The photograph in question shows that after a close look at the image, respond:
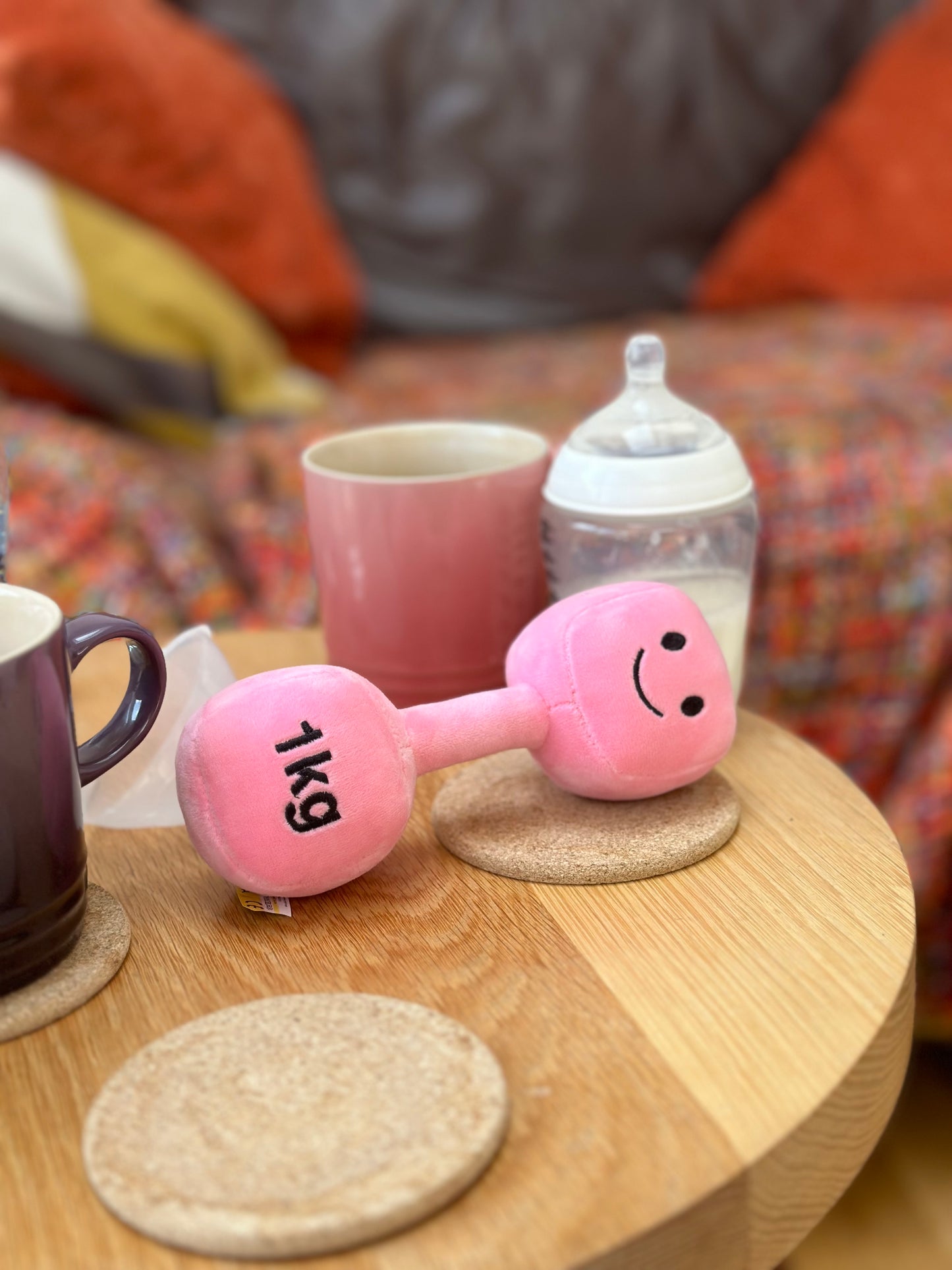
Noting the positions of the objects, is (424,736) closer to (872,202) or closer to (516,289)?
(516,289)

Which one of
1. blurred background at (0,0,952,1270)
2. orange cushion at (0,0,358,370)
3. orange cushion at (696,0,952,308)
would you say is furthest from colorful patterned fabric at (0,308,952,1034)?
orange cushion at (696,0,952,308)

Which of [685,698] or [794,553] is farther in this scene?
[794,553]

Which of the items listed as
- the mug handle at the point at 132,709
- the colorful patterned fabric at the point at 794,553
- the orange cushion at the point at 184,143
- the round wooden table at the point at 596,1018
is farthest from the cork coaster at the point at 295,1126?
the orange cushion at the point at 184,143

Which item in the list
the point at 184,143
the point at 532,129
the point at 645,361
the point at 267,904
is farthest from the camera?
the point at 532,129

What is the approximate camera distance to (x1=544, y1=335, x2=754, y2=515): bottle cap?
548 mm

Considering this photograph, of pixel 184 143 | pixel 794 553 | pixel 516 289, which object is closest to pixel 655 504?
pixel 794 553

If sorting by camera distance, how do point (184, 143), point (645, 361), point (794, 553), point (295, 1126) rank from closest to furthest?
point (295, 1126) < point (645, 361) < point (794, 553) < point (184, 143)

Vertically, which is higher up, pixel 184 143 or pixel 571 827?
pixel 184 143

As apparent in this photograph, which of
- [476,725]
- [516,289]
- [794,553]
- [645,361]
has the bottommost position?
[794,553]

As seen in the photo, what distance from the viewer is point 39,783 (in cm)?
41

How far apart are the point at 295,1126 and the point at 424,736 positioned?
0.54ft

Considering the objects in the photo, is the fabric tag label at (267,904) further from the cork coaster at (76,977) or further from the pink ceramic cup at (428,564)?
the pink ceramic cup at (428,564)

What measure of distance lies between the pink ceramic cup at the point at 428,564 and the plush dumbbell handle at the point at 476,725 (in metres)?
0.11

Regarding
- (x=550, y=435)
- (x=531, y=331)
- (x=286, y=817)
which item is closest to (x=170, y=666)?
(x=286, y=817)
